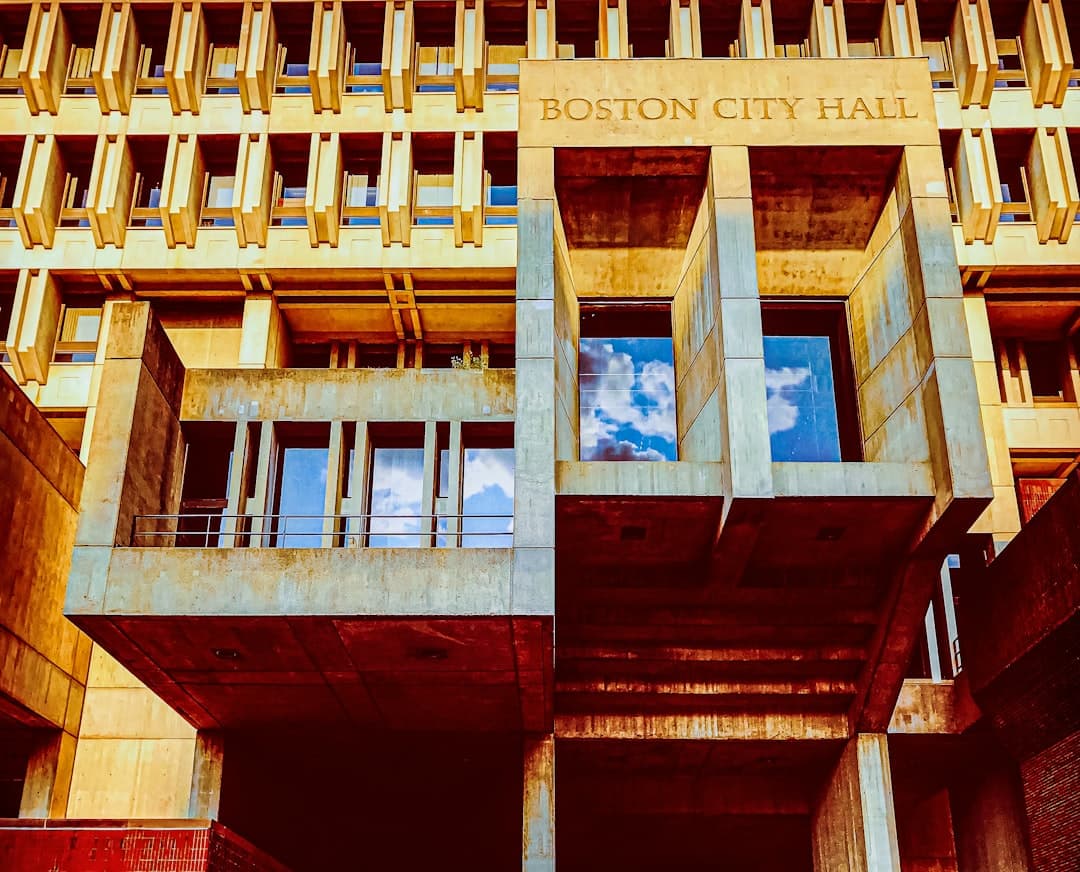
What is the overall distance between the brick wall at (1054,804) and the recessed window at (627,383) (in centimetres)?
827

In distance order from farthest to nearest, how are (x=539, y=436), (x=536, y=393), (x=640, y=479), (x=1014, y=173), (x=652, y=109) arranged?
(x=1014, y=173) < (x=652, y=109) < (x=536, y=393) < (x=640, y=479) < (x=539, y=436)

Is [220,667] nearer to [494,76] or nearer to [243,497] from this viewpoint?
[243,497]

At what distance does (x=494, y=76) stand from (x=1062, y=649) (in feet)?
59.7

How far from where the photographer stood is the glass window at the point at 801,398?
2180 centimetres

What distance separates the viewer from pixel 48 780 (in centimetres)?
2262

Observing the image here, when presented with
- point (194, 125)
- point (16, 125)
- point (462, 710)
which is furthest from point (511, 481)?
point (16, 125)

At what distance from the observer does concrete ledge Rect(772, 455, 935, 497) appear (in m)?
18.2

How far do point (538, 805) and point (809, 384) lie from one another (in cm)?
943

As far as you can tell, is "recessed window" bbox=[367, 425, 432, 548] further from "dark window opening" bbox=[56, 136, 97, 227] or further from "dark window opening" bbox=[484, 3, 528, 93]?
"dark window opening" bbox=[484, 3, 528, 93]

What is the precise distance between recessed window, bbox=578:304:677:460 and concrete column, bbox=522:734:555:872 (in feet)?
18.2

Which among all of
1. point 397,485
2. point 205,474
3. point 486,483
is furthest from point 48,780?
point 486,483

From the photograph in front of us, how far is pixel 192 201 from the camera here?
25.9 meters

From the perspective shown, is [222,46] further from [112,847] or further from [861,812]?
[861,812]

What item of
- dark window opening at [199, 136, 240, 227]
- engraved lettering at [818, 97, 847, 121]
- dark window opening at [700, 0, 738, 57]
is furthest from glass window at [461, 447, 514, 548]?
dark window opening at [700, 0, 738, 57]
